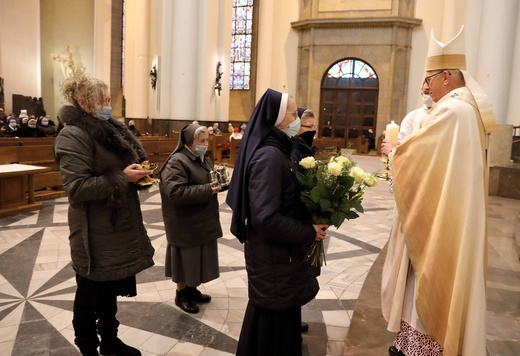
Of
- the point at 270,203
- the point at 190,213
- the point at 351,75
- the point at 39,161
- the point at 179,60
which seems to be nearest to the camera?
the point at 270,203

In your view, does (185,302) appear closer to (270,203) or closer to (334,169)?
(270,203)

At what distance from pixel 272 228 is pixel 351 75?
21.9 metres

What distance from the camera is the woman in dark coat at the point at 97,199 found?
2.61 m

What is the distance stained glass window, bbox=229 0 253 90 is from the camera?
25.5 m

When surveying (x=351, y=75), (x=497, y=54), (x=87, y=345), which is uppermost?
(x=351, y=75)

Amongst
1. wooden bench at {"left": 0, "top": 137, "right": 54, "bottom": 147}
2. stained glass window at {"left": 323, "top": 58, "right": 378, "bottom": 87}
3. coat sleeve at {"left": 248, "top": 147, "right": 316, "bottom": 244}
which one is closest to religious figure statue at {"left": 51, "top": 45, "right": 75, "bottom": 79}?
stained glass window at {"left": 323, "top": 58, "right": 378, "bottom": 87}

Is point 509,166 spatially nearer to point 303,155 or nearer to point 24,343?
point 303,155

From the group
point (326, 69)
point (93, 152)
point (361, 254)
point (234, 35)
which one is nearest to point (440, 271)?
point (93, 152)

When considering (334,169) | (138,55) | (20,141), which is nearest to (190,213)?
(334,169)

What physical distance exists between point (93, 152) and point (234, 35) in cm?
2465

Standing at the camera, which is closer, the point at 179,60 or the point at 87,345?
the point at 87,345

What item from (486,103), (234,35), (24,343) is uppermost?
(234,35)

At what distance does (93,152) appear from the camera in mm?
2697

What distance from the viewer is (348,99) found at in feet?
75.3
